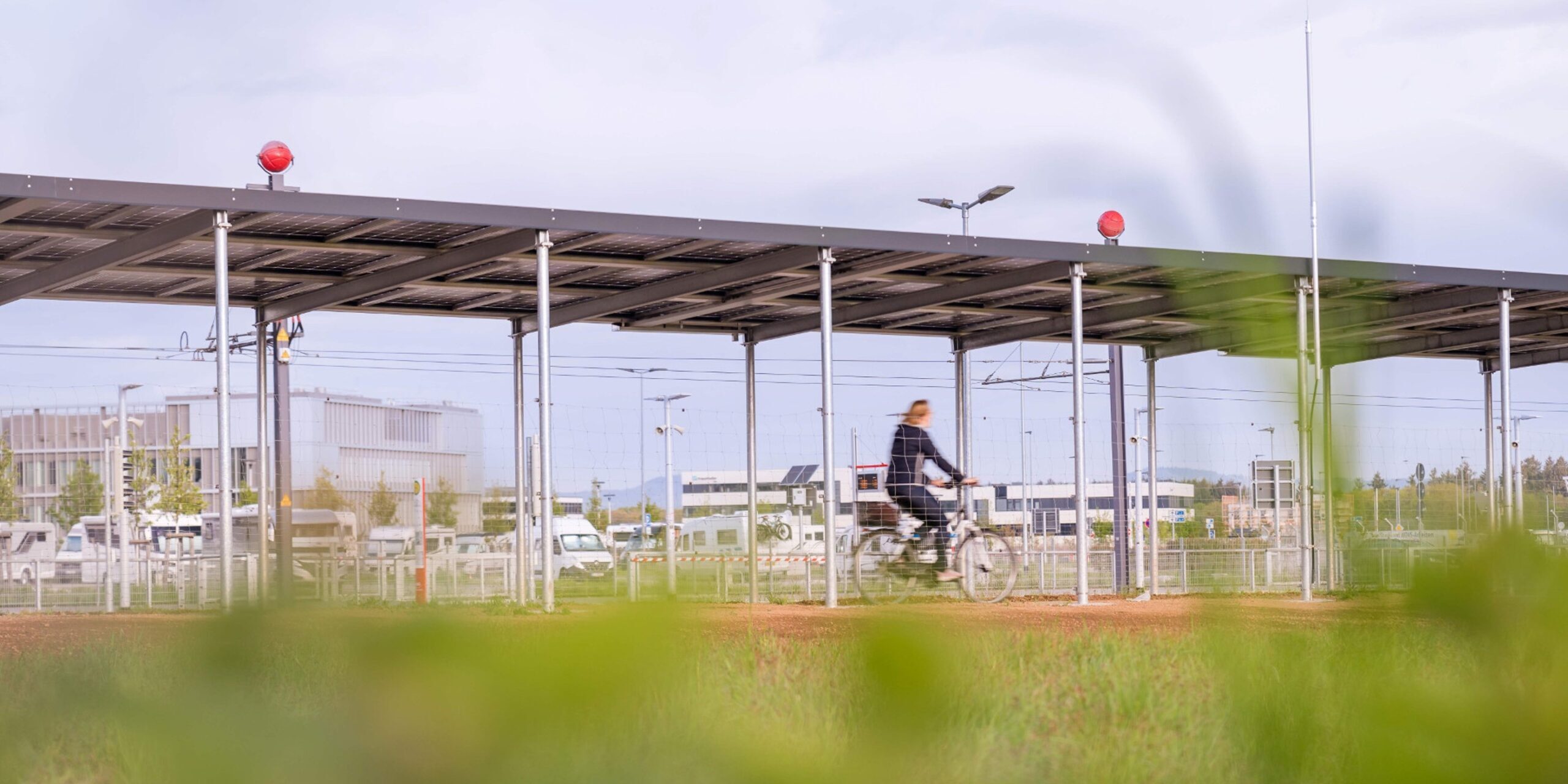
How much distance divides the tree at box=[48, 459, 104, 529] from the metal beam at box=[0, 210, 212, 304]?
13.6 feet

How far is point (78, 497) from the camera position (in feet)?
61.1

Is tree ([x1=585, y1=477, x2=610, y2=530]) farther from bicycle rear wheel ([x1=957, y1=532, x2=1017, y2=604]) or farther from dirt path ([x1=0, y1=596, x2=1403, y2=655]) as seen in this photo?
dirt path ([x1=0, y1=596, x2=1403, y2=655])

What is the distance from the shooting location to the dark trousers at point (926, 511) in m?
13.2

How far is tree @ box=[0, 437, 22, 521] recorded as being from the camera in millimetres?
14375

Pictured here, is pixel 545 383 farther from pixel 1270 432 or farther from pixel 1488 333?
pixel 1270 432

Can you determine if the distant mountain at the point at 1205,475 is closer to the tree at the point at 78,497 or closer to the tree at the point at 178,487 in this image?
the tree at the point at 78,497

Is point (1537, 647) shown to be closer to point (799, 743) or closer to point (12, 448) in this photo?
point (799, 743)

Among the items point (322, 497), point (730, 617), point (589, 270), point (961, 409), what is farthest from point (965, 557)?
point (322, 497)

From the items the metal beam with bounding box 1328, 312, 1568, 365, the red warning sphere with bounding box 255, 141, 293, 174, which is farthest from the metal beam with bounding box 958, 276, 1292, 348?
A: the red warning sphere with bounding box 255, 141, 293, 174

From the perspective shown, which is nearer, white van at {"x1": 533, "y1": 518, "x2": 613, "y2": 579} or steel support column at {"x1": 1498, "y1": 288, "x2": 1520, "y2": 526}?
white van at {"x1": 533, "y1": 518, "x2": 613, "y2": 579}

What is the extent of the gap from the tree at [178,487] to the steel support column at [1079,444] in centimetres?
1467

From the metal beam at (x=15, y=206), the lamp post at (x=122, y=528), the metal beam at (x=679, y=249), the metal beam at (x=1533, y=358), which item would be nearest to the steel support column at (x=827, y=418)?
the metal beam at (x=679, y=249)

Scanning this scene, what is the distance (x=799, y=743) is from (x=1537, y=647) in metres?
0.49

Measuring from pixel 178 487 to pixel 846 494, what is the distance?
1957 centimetres
